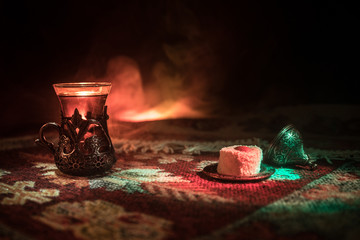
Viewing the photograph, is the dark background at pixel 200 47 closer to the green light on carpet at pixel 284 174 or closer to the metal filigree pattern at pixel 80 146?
the metal filigree pattern at pixel 80 146

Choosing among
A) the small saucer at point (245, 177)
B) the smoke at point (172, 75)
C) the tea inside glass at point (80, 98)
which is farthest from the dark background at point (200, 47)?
the small saucer at point (245, 177)

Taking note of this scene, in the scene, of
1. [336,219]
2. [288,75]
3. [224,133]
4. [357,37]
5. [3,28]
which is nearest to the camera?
[336,219]

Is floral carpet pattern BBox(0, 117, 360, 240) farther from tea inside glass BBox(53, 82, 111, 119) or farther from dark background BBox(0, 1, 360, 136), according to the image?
dark background BBox(0, 1, 360, 136)

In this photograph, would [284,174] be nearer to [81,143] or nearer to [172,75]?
[81,143]

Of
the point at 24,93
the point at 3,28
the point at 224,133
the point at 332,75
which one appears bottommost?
the point at 224,133

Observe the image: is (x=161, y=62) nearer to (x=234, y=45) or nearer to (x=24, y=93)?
(x=234, y=45)

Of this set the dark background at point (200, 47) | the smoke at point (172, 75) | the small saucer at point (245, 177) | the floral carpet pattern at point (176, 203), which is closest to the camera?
the floral carpet pattern at point (176, 203)

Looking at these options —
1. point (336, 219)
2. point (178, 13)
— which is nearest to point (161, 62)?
point (178, 13)
